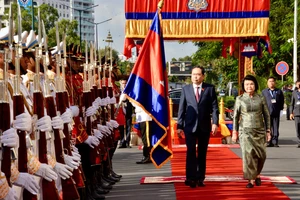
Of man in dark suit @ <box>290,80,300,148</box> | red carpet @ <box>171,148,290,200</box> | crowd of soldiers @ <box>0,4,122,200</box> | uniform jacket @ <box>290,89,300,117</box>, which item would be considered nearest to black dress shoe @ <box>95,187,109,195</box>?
crowd of soldiers @ <box>0,4,122,200</box>

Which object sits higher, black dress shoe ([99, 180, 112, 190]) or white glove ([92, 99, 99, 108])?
white glove ([92, 99, 99, 108])

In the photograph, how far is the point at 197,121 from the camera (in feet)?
34.2

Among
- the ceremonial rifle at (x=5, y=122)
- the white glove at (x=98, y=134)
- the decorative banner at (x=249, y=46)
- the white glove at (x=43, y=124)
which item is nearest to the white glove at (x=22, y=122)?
the ceremonial rifle at (x=5, y=122)

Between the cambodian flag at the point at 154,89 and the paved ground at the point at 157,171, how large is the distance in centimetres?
54

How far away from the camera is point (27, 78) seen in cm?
718

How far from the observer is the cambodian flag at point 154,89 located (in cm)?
1048

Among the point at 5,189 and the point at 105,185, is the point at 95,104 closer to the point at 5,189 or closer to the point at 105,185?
the point at 105,185

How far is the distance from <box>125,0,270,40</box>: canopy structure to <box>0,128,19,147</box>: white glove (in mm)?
12634

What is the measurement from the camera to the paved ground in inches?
388

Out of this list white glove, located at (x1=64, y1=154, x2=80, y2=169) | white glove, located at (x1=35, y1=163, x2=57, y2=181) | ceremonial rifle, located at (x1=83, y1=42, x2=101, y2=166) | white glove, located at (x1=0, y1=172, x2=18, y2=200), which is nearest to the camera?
white glove, located at (x1=0, y1=172, x2=18, y2=200)

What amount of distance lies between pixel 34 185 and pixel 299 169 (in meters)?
7.97

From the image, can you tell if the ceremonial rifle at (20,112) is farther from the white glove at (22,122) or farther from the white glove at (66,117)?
the white glove at (66,117)

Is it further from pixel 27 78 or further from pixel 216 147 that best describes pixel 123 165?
pixel 27 78

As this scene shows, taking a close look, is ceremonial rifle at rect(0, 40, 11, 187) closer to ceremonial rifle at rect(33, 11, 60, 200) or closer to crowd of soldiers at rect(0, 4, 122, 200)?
crowd of soldiers at rect(0, 4, 122, 200)
